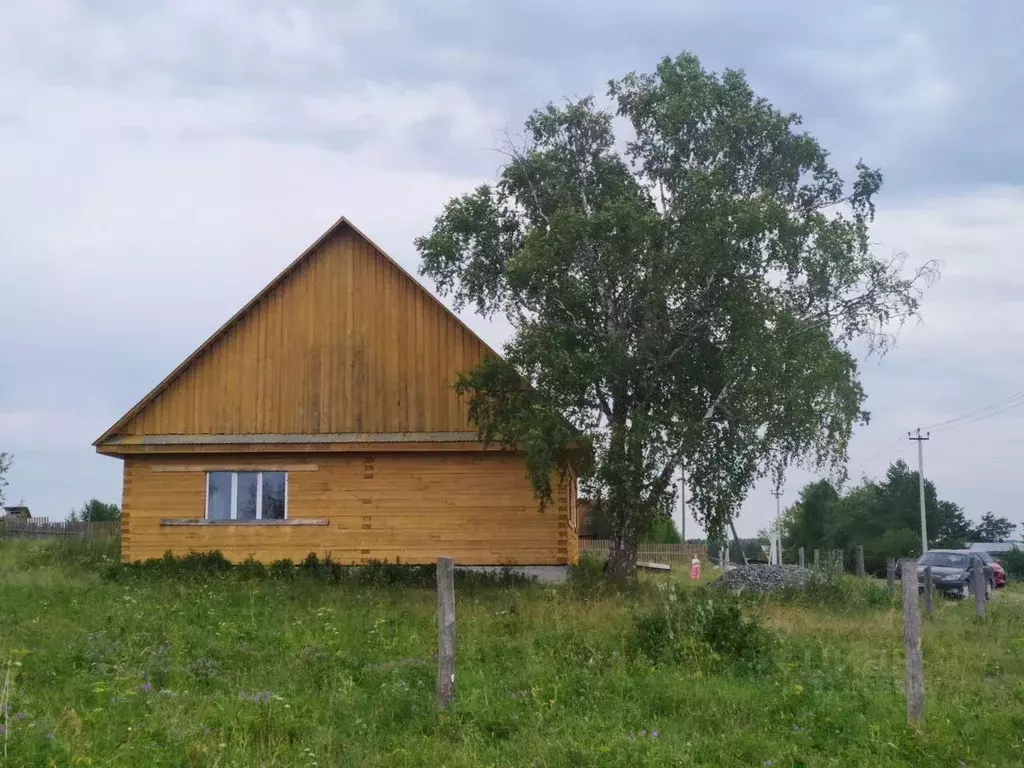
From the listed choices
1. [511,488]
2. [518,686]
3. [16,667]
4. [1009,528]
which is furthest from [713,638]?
[1009,528]

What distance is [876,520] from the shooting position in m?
49.8

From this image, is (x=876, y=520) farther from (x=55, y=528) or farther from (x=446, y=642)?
(x=446, y=642)

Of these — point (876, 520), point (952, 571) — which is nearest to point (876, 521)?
point (876, 520)

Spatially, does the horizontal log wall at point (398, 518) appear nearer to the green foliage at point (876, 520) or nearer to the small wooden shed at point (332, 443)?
the small wooden shed at point (332, 443)

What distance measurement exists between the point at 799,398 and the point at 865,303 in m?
3.90

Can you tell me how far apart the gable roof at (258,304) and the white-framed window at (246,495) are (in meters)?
2.29

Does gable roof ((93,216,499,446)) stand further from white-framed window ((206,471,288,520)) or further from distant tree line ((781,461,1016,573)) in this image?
distant tree line ((781,461,1016,573))

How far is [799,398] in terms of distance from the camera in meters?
21.3

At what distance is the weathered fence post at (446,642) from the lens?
10539 millimetres

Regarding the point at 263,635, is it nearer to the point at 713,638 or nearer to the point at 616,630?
the point at 616,630

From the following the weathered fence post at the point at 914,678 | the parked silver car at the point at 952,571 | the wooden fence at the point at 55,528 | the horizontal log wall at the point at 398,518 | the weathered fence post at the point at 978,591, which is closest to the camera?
the weathered fence post at the point at 914,678

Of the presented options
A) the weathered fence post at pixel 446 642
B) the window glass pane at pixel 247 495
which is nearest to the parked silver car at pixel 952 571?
the window glass pane at pixel 247 495

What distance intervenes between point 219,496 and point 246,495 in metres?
0.64

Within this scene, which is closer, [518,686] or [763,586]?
[518,686]
